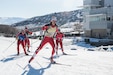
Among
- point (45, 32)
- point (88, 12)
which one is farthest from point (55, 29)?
point (88, 12)

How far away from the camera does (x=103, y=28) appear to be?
179ft

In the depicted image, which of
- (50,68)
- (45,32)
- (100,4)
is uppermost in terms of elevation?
(100,4)

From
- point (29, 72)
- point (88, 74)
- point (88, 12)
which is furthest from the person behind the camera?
point (88, 12)

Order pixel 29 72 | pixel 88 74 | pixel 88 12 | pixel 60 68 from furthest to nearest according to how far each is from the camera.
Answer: pixel 88 12 < pixel 60 68 < pixel 29 72 < pixel 88 74

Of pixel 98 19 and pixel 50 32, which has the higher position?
pixel 98 19

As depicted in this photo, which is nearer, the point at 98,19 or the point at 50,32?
the point at 50,32

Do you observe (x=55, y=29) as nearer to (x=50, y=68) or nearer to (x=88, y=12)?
(x=50, y=68)

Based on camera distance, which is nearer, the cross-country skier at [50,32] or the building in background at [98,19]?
the cross-country skier at [50,32]

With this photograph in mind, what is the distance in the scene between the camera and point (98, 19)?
55.1m

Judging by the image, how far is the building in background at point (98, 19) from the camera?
5441 centimetres

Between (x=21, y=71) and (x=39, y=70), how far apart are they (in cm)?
60

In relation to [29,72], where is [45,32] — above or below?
above

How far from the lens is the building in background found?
2142 inches

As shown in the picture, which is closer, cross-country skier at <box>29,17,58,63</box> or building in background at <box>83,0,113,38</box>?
cross-country skier at <box>29,17,58,63</box>
